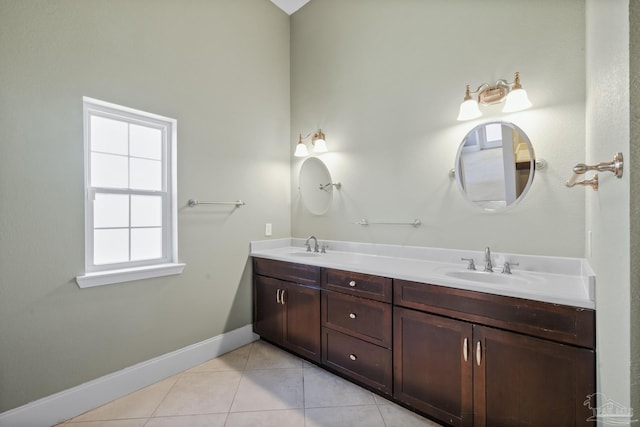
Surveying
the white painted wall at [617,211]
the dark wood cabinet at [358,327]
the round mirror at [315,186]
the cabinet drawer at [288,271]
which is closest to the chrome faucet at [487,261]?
the dark wood cabinet at [358,327]

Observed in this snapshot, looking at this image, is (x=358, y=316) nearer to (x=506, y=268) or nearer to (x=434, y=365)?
(x=434, y=365)

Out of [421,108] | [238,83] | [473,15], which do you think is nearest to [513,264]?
[421,108]

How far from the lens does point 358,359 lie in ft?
6.42

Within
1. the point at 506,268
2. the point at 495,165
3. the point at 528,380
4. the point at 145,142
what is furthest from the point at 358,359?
the point at 145,142

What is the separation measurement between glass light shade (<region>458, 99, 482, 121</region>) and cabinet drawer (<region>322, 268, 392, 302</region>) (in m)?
1.20

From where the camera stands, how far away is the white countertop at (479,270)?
1.32 metres

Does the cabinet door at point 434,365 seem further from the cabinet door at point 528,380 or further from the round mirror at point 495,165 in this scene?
the round mirror at point 495,165

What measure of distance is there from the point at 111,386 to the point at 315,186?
2173mm

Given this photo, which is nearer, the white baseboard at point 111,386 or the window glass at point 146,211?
the white baseboard at point 111,386

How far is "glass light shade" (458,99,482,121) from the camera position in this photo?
6.25ft

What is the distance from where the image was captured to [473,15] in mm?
1961

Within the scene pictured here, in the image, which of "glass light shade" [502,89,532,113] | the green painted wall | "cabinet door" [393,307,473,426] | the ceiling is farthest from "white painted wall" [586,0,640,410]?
the ceiling

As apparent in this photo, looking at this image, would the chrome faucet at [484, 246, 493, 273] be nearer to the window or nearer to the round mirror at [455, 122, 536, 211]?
the round mirror at [455, 122, 536, 211]

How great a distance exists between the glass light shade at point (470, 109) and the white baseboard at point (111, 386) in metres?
2.54
